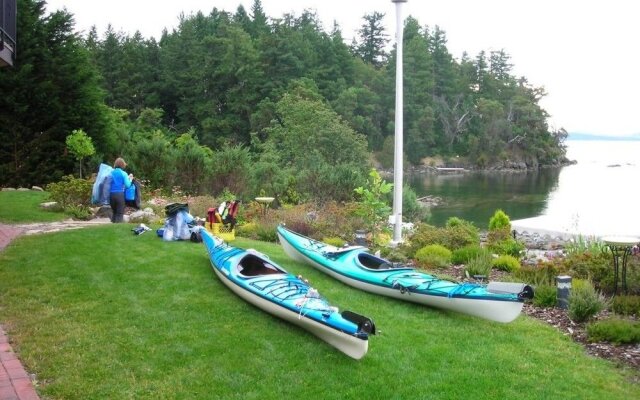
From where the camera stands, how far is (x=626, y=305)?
6.73m

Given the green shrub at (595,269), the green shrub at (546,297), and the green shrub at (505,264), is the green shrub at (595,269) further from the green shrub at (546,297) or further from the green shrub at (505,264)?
the green shrub at (546,297)

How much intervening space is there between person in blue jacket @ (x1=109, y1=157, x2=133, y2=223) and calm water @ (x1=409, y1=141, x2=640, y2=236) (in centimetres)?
1214

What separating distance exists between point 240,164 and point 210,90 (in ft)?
106

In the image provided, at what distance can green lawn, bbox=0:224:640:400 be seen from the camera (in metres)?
4.53

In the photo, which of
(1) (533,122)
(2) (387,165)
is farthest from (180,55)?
(1) (533,122)

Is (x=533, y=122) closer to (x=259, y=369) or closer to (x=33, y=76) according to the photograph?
(x=33, y=76)

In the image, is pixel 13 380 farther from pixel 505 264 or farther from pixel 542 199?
pixel 542 199

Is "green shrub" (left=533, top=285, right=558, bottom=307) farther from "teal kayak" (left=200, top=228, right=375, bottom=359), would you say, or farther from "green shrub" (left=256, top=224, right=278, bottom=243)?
"green shrub" (left=256, top=224, right=278, bottom=243)

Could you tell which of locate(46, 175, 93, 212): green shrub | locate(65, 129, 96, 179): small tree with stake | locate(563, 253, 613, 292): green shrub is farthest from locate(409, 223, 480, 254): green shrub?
locate(65, 129, 96, 179): small tree with stake

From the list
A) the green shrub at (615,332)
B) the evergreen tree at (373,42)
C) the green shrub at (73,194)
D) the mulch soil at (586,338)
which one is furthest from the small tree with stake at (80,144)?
the evergreen tree at (373,42)

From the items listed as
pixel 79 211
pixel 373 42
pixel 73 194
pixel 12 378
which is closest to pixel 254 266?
pixel 12 378

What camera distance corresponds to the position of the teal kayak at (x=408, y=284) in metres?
5.77

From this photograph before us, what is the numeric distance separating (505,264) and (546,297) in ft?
5.87

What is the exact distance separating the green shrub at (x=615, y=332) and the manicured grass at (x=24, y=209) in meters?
10.4
